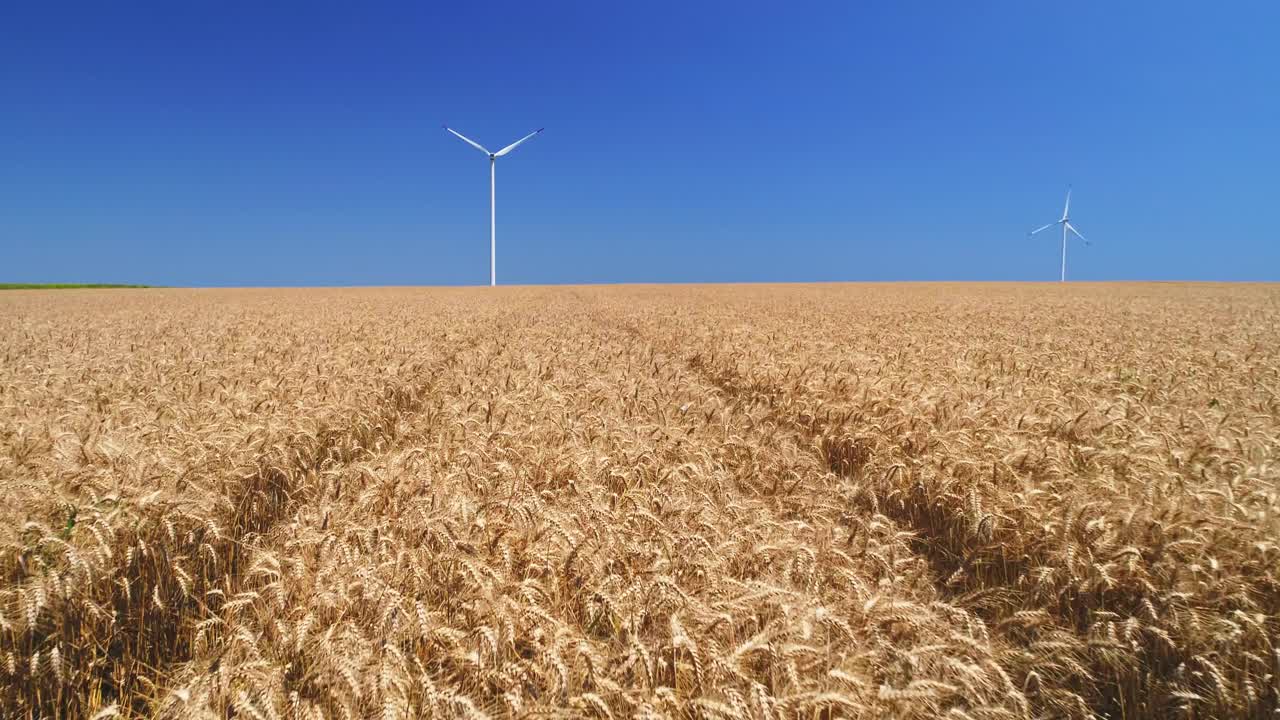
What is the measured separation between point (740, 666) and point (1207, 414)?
5.95m

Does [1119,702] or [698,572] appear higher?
[698,572]

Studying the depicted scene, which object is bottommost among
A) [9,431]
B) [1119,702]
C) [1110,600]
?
[1119,702]

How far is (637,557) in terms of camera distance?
2.90 metres

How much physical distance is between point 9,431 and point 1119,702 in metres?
7.27

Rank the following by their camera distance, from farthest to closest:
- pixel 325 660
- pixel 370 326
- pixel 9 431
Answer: pixel 370 326, pixel 9 431, pixel 325 660

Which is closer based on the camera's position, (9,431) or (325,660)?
(325,660)

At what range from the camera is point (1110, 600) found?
2934 millimetres

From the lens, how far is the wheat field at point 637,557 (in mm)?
2176

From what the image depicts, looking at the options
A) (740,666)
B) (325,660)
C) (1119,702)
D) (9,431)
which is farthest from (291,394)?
(1119,702)

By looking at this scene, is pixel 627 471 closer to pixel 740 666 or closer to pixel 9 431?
pixel 740 666

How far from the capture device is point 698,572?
2.76 m

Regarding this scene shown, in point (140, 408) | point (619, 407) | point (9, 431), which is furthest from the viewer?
point (619, 407)

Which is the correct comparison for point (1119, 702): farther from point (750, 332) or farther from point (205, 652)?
point (750, 332)

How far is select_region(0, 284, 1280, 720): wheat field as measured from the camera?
7.14ft
